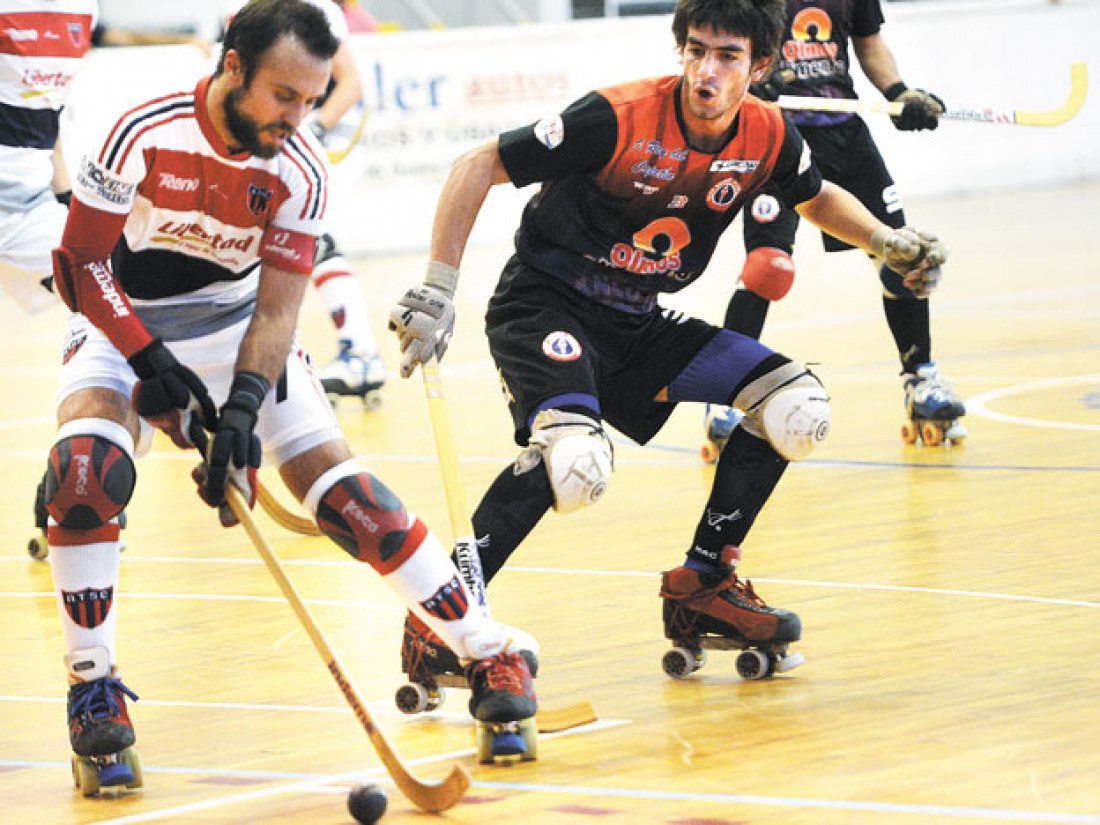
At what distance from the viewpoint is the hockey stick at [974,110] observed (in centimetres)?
793

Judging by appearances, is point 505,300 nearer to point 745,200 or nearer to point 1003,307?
point 745,200

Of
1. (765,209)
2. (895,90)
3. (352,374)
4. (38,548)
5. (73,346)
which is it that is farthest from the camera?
(352,374)

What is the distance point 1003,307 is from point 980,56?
26.9ft

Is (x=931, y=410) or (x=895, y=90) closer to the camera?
(x=931, y=410)

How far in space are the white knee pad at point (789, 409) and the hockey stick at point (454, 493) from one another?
0.79 meters

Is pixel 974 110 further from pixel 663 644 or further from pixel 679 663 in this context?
pixel 679 663

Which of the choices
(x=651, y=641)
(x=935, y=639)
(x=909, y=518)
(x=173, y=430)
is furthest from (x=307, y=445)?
(x=909, y=518)

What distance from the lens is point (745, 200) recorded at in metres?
5.24

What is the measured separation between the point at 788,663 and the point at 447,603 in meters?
1.04

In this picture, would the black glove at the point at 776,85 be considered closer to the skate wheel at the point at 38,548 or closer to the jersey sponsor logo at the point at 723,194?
the jersey sponsor logo at the point at 723,194

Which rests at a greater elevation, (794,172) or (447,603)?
(794,172)

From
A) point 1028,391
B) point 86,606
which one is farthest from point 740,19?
point 1028,391

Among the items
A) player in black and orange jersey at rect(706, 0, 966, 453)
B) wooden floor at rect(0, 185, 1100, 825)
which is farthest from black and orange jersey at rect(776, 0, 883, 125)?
wooden floor at rect(0, 185, 1100, 825)

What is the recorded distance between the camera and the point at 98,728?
422 cm
